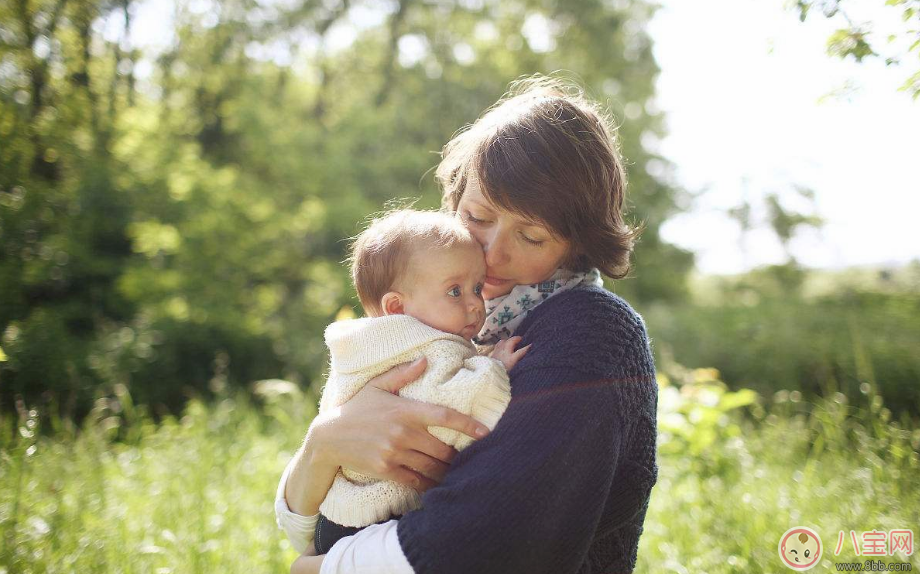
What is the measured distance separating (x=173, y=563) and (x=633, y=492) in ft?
6.65

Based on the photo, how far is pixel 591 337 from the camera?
1319 mm

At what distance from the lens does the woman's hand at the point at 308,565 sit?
1.38 meters

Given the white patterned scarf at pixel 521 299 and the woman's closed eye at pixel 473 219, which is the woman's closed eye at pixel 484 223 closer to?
the woman's closed eye at pixel 473 219

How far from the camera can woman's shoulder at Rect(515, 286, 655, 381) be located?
1.28 meters

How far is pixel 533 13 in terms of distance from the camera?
1139cm

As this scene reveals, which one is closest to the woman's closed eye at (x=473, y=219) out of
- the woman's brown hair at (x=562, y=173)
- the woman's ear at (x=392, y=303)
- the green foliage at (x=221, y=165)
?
the woman's brown hair at (x=562, y=173)

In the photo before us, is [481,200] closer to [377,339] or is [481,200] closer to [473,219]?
[473,219]

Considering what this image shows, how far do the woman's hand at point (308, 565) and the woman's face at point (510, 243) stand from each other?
769mm

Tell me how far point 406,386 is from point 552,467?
405mm

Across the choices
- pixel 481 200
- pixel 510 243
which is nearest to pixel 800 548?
pixel 510 243

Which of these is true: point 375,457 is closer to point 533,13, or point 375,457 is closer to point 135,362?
point 135,362

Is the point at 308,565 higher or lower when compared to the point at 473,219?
lower

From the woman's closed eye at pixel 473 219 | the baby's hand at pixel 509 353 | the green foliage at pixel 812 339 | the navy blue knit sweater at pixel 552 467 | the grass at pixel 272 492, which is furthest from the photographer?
the green foliage at pixel 812 339

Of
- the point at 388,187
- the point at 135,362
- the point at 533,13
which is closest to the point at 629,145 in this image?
the point at 533,13
